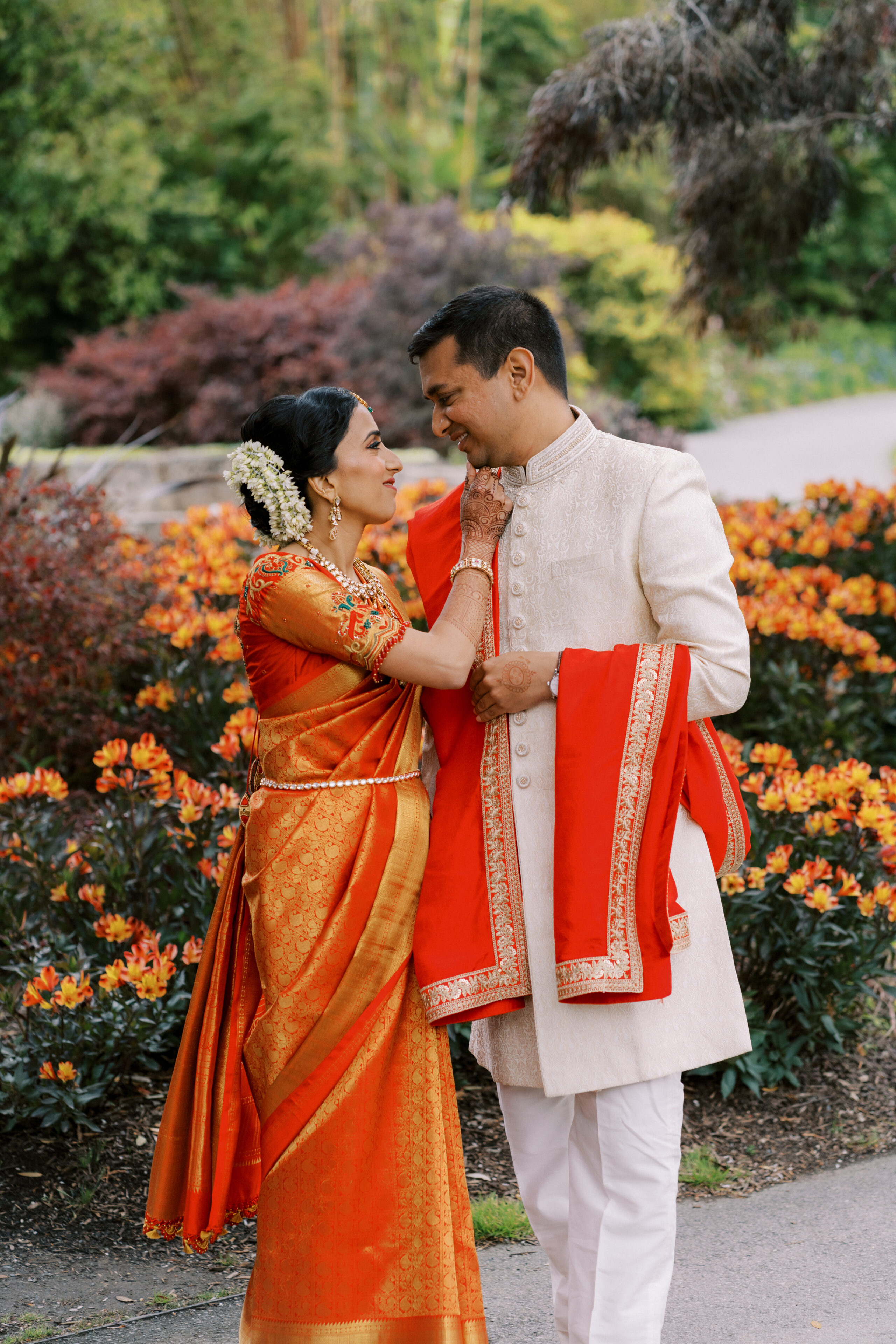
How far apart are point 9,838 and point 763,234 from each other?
4.37 m

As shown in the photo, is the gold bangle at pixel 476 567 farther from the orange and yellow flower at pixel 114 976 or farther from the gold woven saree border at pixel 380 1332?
the orange and yellow flower at pixel 114 976

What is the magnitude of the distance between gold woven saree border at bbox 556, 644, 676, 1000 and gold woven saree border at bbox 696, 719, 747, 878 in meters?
0.22

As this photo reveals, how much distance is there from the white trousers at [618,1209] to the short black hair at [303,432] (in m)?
1.18

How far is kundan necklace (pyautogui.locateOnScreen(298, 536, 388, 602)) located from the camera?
228 centimetres

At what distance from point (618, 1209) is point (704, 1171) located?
3.86 feet

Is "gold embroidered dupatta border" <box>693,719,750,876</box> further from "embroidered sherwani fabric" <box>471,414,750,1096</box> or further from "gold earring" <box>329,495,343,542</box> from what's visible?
"gold earring" <box>329,495,343,542</box>

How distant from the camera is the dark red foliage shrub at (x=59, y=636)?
4438 mm

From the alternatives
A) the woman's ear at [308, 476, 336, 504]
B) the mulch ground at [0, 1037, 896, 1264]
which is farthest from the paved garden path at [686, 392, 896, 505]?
the woman's ear at [308, 476, 336, 504]

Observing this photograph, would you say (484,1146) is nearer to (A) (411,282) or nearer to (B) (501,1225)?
(B) (501,1225)

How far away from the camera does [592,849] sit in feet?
6.79

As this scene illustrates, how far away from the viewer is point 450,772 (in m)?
2.34

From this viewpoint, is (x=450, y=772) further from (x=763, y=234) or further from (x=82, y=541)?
(x=763, y=234)

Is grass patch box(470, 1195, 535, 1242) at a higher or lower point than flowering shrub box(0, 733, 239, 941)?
lower

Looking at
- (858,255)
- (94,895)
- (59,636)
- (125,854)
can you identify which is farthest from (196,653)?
(858,255)
